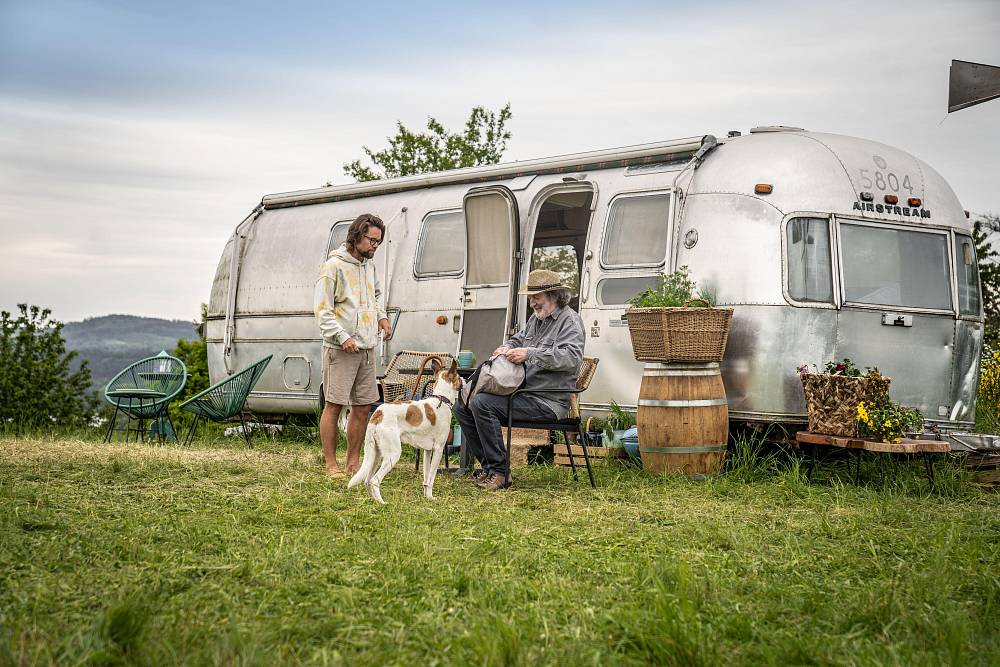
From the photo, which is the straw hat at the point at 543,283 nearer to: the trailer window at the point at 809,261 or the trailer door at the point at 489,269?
the trailer window at the point at 809,261

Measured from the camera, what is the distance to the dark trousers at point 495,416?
22.3 feet

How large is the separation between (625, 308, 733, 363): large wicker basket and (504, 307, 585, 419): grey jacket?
594 millimetres

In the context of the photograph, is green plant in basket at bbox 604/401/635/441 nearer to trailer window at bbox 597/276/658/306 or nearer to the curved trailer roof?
trailer window at bbox 597/276/658/306

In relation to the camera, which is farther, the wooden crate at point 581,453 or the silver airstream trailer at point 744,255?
the wooden crate at point 581,453

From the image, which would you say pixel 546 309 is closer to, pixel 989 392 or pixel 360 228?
pixel 360 228

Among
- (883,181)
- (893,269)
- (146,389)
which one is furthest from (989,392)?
(146,389)

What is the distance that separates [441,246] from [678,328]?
3384 millimetres

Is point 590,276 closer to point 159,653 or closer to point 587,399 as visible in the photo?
point 587,399

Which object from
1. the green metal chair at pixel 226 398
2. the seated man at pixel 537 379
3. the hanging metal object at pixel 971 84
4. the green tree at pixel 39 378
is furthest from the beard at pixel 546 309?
the green tree at pixel 39 378

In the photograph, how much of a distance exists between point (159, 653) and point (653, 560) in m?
2.21

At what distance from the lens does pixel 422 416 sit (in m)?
6.23

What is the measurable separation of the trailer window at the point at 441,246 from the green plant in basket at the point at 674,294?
237 centimetres

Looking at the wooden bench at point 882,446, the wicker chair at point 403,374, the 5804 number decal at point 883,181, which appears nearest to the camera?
the wooden bench at point 882,446

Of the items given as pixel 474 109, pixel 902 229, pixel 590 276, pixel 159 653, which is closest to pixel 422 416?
pixel 590 276
